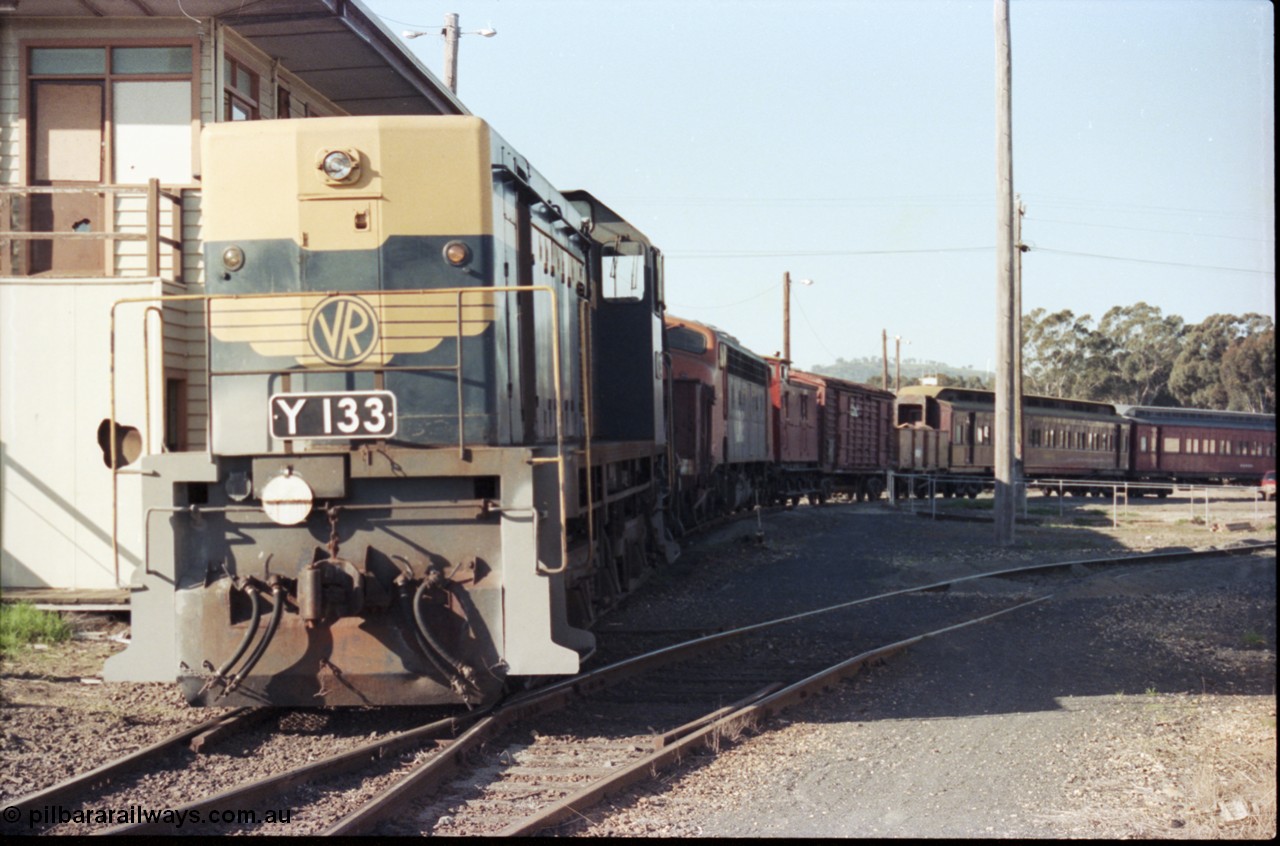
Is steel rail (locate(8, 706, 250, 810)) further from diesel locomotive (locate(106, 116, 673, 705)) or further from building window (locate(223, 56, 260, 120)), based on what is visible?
building window (locate(223, 56, 260, 120))

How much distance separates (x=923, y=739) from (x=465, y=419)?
3.25 m

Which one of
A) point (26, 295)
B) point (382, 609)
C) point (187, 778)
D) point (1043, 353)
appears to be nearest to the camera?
point (187, 778)

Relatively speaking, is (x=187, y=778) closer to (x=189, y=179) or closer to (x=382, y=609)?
(x=382, y=609)

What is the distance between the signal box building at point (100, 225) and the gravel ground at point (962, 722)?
5.06 feet

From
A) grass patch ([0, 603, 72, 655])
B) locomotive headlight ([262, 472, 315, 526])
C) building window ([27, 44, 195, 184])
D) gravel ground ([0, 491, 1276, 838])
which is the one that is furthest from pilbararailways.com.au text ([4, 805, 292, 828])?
building window ([27, 44, 195, 184])

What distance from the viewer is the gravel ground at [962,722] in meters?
5.28

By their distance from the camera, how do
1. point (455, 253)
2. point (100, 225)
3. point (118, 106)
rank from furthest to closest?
point (100, 225) < point (118, 106) < point (455, 253)

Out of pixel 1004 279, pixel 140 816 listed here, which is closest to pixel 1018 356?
pixel 1004 279

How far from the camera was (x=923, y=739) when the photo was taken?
672cm

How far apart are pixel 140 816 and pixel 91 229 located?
9182 millimetres

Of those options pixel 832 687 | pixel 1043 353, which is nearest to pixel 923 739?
pixel 832 687

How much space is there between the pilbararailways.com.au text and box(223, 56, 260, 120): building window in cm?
Result: 862

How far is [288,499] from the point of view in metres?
6.04

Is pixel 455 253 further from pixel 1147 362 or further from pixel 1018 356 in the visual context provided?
pixel 1147 362
